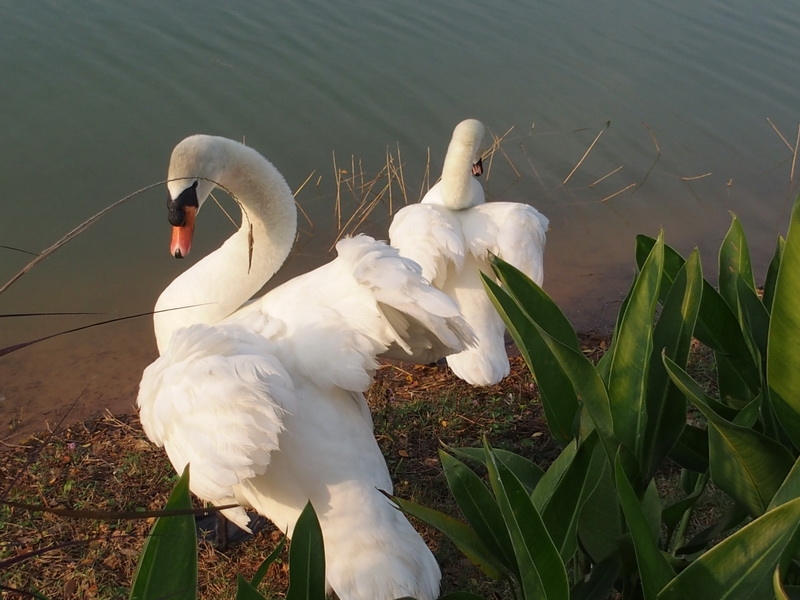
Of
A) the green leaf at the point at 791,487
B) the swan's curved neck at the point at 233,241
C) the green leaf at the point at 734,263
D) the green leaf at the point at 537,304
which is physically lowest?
the swan's curved neck at the point at 233,241

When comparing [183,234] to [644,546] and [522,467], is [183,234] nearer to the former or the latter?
[522,467]

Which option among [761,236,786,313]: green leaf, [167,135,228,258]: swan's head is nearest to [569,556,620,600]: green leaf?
[761,236,786,313]: green leaf

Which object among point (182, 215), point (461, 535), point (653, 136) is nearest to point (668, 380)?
point (461, 535)

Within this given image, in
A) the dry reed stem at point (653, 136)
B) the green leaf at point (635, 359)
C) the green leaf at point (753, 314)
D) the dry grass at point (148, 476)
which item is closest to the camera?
the green leaf at point (635, 359)

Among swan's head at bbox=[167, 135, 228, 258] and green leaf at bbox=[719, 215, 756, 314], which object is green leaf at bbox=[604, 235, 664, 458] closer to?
green leaf at bbox=[719, 215, 756, 314]

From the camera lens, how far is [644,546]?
50.9 inches

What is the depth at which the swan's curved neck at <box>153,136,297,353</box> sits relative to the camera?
3.46 m

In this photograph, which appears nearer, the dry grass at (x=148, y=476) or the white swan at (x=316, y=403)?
the white swan at (x=316, y=403)

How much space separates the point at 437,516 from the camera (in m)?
1.50

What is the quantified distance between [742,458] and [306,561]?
29.7 inches

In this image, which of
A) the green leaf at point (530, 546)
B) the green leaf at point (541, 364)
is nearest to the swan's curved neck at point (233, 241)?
the green leaf at point (541, 364)

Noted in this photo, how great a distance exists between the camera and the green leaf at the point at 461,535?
1479 millimetres

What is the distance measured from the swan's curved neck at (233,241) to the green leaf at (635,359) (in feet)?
7.06

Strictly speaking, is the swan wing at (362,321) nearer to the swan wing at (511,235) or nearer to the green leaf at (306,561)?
the green leaf at (306,561)
